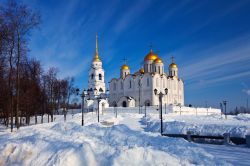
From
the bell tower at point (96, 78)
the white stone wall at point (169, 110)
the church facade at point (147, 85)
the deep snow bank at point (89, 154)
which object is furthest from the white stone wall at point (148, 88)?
the deep snow bank at point (89, 154)

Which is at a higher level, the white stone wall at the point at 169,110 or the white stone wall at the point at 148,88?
the white stone wall at the point at 148,88

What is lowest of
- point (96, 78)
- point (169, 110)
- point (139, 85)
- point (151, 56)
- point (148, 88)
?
point (169, 110)

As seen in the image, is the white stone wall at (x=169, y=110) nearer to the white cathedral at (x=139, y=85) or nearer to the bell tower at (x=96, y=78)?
the white cathedral at (x=139, y=85)

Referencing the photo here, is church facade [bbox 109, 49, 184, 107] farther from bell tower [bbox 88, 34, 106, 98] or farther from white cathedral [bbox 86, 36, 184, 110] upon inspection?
bell tower [bbox 88, 34, 106, 98]

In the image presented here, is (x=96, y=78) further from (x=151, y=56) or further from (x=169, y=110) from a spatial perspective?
(x=169, y=110)

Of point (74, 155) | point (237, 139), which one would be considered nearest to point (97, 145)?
point (74, 155)

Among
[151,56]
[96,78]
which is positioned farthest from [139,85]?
[96,78]

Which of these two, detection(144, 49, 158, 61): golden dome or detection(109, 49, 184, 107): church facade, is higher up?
detection(144, 49, 158, 61): golden dome

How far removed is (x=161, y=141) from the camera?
11.9 m

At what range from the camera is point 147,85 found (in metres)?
62.6

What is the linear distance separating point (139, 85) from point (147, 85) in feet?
5.93

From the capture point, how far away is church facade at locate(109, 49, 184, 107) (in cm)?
6182

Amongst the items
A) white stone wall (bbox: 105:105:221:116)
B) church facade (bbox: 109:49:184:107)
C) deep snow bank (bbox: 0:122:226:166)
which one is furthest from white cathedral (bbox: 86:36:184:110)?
deep snow bank (bbox: 0:122:226:166)

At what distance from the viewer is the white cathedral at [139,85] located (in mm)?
61938
